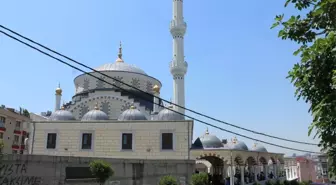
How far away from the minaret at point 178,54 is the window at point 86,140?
9733 millimetres

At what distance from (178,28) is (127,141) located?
13.2 m

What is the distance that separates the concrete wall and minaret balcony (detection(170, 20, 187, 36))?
50.9 ft

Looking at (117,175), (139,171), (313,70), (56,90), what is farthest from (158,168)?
(56,90)

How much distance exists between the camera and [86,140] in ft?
65.2

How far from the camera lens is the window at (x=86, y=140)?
19.8 metres

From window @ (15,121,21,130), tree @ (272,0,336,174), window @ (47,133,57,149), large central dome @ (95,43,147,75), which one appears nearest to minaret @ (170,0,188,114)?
large central dome @ (95,43,147,75)

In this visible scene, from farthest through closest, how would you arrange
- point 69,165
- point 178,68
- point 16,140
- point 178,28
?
point 16,140, point 178,28, point 178,68, point 69,165

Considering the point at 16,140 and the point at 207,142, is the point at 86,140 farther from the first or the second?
the point at 16,140

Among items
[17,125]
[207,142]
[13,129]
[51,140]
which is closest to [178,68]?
[207,142]

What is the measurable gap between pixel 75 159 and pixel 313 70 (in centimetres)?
873

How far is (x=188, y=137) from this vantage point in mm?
19125

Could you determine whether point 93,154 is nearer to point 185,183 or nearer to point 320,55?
point 185,183

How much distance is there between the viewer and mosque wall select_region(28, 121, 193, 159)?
19250 mm

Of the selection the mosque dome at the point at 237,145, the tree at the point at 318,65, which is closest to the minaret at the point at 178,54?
the mosque dome at the point at 237,145
